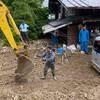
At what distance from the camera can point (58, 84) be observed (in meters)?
20.1

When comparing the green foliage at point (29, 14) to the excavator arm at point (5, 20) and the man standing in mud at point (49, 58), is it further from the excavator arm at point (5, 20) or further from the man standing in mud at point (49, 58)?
the excavator arm at point (5, 20)

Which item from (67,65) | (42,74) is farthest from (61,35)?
(42,74)

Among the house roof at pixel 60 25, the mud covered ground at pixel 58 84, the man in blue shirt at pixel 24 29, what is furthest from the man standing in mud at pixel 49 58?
the man in blue shirt at pixel 24 29

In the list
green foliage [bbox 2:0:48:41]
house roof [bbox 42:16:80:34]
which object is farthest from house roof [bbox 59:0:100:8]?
green foliage [bbox 2:0:48:41]

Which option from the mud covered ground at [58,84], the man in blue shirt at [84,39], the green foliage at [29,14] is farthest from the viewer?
the green foliage at [29,14]

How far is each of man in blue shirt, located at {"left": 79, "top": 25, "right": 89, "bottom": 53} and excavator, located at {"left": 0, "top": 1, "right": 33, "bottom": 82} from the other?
802 centimetres

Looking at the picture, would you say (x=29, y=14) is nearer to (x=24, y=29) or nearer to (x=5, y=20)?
(x=24, y=29)

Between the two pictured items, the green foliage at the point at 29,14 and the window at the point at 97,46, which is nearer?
the window at the point at 97,46

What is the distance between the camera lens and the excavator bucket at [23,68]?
20.0m

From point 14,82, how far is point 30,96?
2.46m

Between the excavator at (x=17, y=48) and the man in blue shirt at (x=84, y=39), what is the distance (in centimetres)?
802

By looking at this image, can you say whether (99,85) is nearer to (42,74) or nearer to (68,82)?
(68,82)

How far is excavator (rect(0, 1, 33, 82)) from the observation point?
19531 millimetres

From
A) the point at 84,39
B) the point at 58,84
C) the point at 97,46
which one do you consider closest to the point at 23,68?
the point at 58,84
